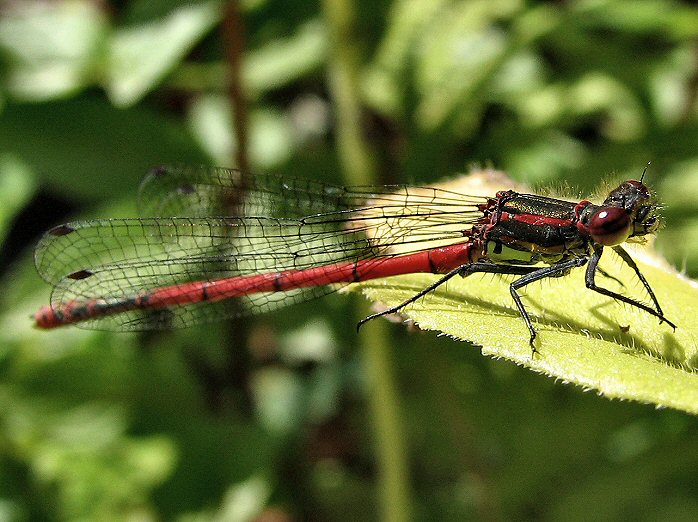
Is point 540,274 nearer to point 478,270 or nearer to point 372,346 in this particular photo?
point 478,270

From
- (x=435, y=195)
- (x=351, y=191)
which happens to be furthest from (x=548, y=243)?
(x=351, y=191)

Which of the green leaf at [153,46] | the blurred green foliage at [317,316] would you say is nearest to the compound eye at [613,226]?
the blurred green foliage at [317,316]

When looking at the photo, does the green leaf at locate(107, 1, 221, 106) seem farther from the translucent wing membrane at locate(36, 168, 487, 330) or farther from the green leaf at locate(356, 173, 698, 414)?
the green leaf at locate(356, 173, 698, 414)

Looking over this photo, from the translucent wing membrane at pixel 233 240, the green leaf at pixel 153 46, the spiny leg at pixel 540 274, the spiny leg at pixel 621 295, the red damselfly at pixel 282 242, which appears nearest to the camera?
the spiny leg at pixel 621 295

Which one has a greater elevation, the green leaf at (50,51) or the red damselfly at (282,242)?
the green leaf at (50,51)

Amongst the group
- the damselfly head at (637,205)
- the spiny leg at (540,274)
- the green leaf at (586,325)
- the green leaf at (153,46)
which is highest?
the green leaf at (153,46)

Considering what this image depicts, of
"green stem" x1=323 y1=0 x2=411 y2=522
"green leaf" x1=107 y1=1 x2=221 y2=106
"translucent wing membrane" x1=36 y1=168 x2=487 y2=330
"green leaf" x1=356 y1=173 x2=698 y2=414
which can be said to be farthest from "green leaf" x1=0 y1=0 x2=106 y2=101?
"green leaf" x1=356 y1=173 x2=698 y2=414

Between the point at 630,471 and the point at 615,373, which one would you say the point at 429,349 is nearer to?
the point at 630,471

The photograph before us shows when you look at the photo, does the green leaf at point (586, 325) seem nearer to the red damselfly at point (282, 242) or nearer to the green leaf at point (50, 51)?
the red damselfly at point (282, 242)

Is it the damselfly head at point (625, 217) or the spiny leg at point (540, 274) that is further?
the damselfly head at point (625, 217)
